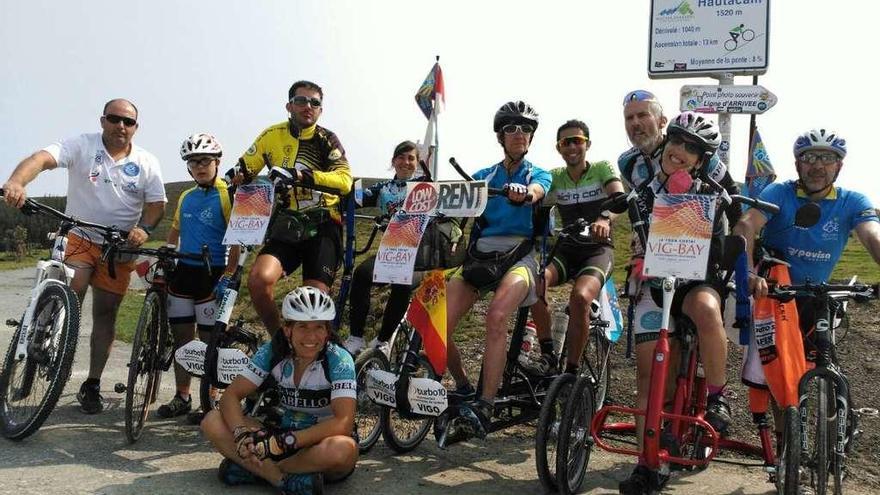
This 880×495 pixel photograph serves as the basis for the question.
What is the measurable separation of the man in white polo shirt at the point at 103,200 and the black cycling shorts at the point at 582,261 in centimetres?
304

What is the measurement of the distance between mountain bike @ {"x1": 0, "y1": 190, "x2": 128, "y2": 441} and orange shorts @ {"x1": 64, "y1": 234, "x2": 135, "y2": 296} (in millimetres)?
505

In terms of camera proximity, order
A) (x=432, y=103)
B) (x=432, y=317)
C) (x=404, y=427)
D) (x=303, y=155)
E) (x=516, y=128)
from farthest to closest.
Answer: (x=432, y=103)
(x=303, y=155)
(x=404, y=427)
(x=516, y=128)
(x=432, y=317)

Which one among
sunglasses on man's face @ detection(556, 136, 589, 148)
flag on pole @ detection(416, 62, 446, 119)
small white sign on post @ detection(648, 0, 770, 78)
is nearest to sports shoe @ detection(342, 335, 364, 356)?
sunglasses on man's face @ detection(556, 136, 589, 148)

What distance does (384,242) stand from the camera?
199 inches

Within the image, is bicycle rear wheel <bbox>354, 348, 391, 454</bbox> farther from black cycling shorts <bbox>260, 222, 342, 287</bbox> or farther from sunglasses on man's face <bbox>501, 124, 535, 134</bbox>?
sunglasses on man's face <bbox>501, 124, 535, 134</bbox>

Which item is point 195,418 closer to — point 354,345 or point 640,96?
point 354,345

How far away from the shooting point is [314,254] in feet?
18.2

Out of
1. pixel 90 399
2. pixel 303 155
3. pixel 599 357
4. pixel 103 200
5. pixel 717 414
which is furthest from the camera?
pixel 599 357

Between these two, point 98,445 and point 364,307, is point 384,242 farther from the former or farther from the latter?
point 98,445

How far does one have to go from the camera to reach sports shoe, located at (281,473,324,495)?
410cm

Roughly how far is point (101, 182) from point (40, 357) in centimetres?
151

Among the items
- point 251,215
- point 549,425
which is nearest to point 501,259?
point 549,425

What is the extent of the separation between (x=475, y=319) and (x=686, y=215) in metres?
4.99

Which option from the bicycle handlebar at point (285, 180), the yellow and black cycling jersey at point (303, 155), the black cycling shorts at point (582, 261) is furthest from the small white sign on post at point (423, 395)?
the yellow and black cycling jersey at point (303, 155)
